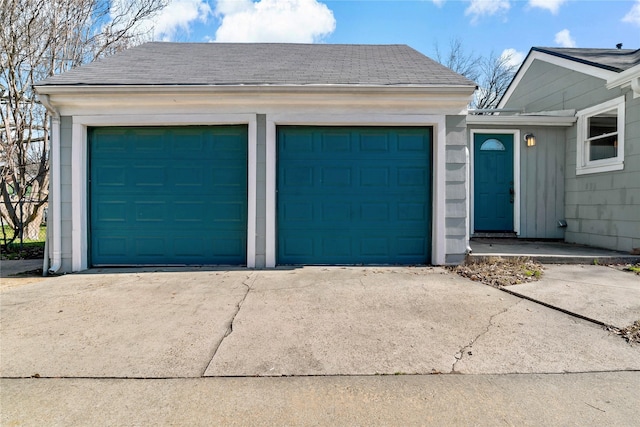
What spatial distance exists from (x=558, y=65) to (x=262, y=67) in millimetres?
7194

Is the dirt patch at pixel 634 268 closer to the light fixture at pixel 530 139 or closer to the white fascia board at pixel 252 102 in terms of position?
the light fixture at pixel 530 139

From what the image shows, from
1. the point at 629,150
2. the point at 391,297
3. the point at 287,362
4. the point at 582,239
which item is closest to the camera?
the point at 287,362

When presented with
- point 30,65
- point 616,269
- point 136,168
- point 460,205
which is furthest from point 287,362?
point 30,65

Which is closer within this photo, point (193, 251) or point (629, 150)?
point (193, 251)

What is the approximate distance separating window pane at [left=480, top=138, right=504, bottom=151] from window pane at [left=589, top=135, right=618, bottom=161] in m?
1.69

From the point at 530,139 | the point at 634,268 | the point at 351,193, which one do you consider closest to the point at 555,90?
the point at 530,139

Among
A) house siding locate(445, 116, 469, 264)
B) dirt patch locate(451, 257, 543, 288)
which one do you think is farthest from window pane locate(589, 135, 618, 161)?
house siding locate(445, 116, 469, 264)

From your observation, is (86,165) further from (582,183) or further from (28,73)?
(582,183)

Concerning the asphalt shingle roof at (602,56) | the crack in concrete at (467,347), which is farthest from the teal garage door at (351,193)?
the asphalt shingle roof at (602,56)

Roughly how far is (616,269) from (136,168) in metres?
8.04

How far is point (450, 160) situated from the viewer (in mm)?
5422

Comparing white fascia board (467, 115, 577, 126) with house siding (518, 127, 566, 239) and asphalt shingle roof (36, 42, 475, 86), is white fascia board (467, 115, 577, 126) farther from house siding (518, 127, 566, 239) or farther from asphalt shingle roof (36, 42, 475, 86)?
asphalt shingle roof (36, 42, 475, 86)

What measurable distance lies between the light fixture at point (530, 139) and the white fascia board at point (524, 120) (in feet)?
0.81

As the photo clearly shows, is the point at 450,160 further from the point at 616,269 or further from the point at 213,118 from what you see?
the point at 213,118
